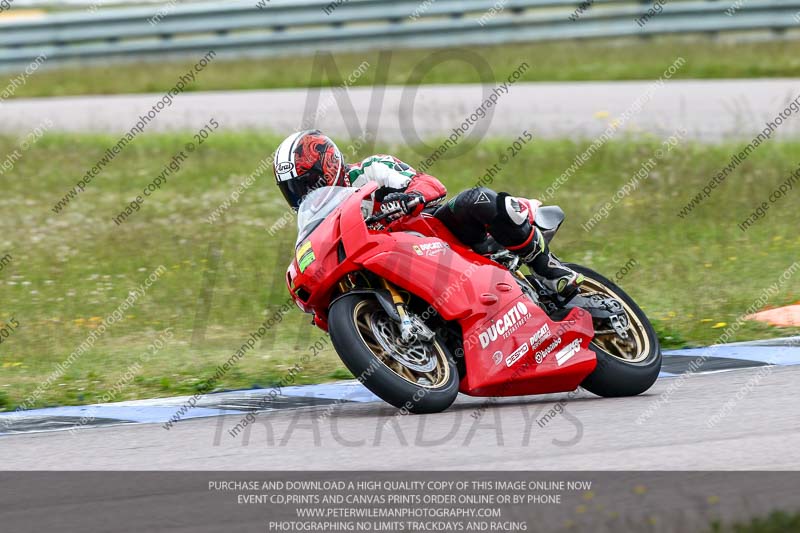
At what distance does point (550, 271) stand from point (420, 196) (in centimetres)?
90

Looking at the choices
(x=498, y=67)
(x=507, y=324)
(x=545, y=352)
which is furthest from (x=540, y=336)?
(x=498, y=67)

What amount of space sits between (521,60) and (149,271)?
10.2m

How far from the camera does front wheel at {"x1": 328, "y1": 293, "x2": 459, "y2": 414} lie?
632cm

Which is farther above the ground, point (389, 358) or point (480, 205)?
point (480, 205)

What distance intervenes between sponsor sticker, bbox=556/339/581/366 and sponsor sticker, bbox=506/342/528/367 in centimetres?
18

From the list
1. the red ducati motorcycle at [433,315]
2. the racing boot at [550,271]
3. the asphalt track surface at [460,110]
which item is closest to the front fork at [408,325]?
the red ducati motorcycle at [433,315]

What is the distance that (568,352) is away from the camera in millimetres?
6816

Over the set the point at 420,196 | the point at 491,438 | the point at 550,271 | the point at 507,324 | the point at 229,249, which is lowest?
the point at 229,249

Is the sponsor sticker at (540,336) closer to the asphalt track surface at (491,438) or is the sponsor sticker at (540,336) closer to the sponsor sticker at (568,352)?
the sponsor sticker at (568,352)

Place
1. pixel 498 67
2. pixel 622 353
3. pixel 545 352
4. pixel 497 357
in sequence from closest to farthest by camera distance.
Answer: pixel 497 357
pixel 545 352
pixel 622 353
pixel 498 67

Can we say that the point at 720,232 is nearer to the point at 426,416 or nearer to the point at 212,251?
the point at 212,251

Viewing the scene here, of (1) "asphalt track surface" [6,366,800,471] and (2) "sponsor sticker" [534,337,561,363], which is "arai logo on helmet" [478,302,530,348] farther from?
(1) "asphalt track surface" [6,366,800,471]

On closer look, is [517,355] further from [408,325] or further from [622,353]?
[622,353]

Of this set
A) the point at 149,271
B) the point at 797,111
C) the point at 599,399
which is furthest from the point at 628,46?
the point at 599,399
